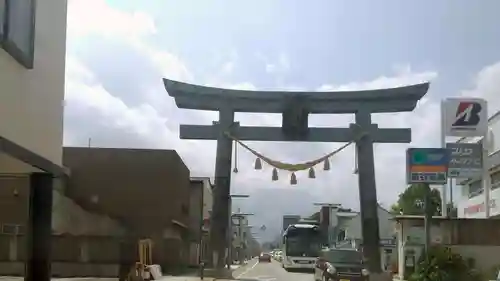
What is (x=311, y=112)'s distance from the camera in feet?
106

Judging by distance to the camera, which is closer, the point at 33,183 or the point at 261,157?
the point at 33,183

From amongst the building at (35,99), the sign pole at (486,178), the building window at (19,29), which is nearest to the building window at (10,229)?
the building at (35,99)

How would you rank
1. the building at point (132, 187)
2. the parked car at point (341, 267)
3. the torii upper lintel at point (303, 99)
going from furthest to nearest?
the building at point (132, 187) < the torii upper lintel at point (303, 99) < the parked car at point (341, 267)

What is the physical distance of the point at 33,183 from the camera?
16016 mm

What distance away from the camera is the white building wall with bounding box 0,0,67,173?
1193 centimetres

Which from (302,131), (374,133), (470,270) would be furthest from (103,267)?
(470,270)

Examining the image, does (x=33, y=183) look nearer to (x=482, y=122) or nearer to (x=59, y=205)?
(x=59, y=205)

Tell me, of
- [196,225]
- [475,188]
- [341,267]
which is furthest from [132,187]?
[475,188]

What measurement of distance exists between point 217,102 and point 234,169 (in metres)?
3.25

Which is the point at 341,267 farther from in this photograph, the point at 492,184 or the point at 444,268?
the point at 492,184

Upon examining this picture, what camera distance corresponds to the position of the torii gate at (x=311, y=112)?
31922 mm

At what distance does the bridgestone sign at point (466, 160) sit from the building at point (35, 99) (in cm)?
2990

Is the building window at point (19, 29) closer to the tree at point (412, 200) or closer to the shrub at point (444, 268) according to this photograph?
the shrub at point (444, 268)

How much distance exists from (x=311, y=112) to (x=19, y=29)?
21.1 meters
